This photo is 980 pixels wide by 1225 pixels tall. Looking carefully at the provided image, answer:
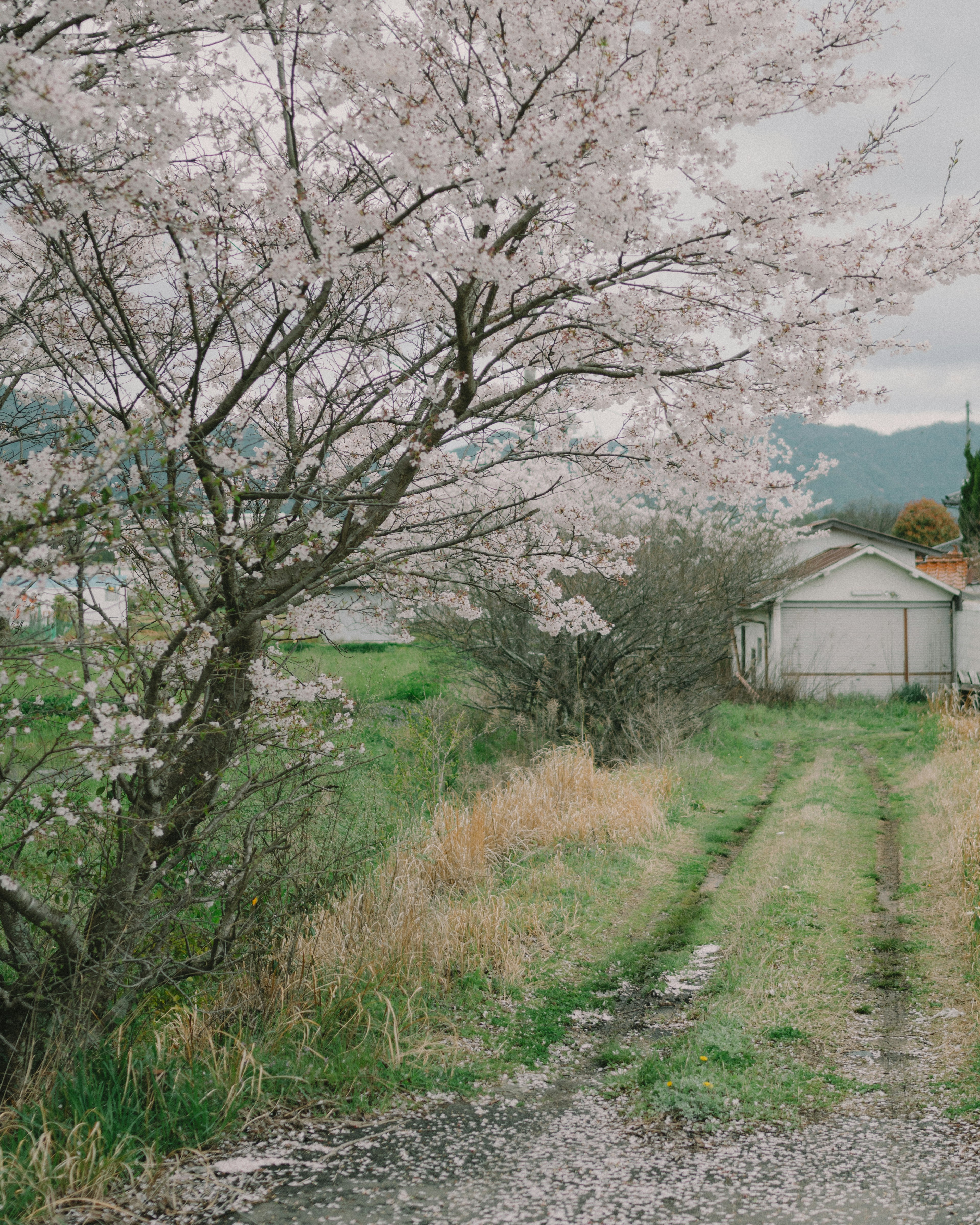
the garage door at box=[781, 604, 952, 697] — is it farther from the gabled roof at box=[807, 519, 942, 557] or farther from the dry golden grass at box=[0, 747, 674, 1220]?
the dry golden grass at box=[0, 747, 674, 1220]

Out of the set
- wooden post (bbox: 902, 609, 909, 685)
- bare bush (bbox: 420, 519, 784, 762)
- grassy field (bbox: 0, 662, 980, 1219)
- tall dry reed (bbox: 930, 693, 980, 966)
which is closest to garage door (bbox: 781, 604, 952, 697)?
wooden post (bbox: 902, 609, 909, 685)

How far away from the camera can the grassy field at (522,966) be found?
3744 millimetres

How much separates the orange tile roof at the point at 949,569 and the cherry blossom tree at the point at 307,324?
19532 millimetres

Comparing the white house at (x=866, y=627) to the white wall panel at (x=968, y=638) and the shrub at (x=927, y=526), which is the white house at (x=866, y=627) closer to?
the white wall panel at (x=968, y=638)

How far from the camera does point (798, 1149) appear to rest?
11.8 feet

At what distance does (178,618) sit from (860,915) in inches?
205

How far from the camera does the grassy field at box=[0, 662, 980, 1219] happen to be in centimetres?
374

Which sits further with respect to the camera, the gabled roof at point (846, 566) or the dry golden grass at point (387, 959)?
the gabled roof at point (846, 566)

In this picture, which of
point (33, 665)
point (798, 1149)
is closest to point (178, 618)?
point (33, 665)

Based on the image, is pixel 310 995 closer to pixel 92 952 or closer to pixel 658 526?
pixel 92 952

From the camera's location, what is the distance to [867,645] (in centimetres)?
2144

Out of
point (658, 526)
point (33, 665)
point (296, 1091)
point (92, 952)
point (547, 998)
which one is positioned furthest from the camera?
point (658, 526)

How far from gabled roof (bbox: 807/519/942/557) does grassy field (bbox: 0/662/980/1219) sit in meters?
19.1

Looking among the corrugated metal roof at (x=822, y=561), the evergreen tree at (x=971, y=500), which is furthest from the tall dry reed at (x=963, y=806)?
the evergreen tree at (x=971, y=500)
